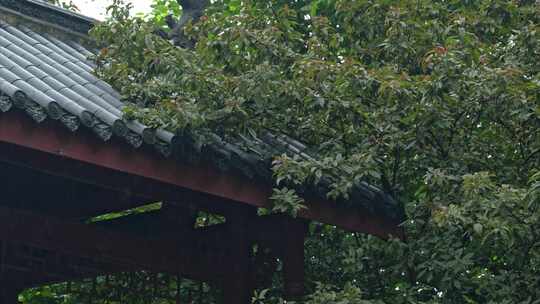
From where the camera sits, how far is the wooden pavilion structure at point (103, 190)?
547 cm

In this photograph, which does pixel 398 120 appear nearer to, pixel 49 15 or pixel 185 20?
pixel 185 20

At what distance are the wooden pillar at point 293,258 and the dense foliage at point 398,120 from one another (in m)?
0.11

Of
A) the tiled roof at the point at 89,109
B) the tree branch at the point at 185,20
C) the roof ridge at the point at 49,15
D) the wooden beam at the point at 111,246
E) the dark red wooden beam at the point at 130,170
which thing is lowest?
the wooden beam at the point at 111,246

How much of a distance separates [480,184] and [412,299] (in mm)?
923

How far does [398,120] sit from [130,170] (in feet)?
6.63

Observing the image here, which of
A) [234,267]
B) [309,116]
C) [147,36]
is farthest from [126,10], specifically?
[234,267]

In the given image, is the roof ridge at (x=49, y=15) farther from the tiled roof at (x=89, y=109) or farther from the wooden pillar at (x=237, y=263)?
the wooden pillar at (x=237, y=263)

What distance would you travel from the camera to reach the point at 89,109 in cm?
563

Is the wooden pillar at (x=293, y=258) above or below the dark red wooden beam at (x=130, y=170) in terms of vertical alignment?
below

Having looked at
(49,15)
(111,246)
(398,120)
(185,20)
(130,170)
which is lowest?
(111,246)

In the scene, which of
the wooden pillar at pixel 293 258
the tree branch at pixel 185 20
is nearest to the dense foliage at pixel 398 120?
the wooden pillar at pixel 293 258

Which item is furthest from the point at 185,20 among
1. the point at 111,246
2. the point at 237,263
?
the point at 111,246

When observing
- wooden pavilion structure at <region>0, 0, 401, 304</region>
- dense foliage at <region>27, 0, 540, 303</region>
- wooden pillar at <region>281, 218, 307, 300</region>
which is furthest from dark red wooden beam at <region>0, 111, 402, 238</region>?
wooden pillar at <region>281, 218, 307, 300</region>

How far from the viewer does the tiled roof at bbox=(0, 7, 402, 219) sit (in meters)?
5.35
